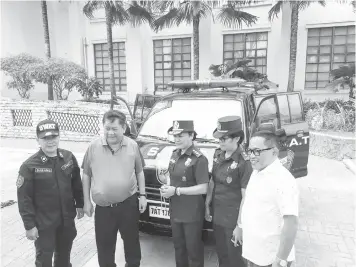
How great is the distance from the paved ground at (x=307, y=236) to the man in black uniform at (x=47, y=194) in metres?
0.85

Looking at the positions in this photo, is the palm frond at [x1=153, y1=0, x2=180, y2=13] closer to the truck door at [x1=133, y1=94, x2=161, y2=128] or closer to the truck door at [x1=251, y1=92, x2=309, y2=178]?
the truck door at [x1=133, y1=94, x2=161, y2=128]

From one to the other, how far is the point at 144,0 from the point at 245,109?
429 inches

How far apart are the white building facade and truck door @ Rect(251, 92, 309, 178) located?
406 inches

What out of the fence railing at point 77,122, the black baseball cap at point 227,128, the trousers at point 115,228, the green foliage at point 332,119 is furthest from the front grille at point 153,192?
the green foliage at point 332,119

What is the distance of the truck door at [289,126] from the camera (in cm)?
448

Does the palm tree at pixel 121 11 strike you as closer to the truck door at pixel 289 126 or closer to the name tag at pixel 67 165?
the truck door at pixel 289 126

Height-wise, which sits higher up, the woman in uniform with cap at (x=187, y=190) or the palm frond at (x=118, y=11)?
the palm frond at (x=118, y=11)

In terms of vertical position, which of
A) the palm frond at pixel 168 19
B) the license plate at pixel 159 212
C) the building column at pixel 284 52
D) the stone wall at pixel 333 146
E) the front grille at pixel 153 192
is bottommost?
the stone wall at pixel 333 146

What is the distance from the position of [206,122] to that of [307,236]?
6.75 feet

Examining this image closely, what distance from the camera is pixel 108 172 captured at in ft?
9.72

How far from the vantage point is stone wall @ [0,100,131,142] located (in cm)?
1082

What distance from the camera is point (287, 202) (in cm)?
192

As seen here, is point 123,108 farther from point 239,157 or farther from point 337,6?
point 337,6

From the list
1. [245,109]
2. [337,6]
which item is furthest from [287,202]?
[337,6]
